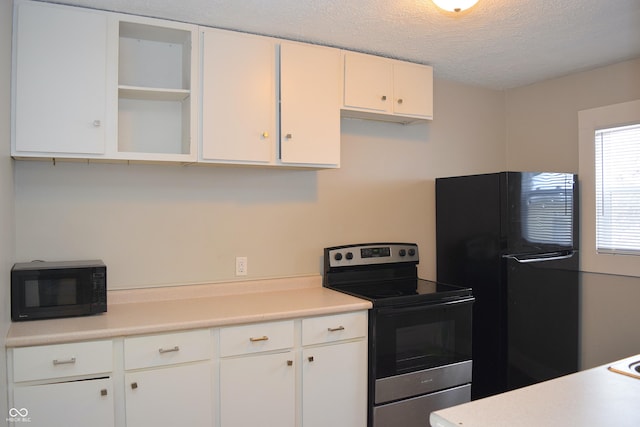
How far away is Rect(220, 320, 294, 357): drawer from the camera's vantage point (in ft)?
7.27

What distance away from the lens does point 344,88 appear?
9.20 ft

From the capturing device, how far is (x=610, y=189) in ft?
10.3

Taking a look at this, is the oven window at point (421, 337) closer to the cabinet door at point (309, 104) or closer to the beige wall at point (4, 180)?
the cabinet door at point (309, 104)

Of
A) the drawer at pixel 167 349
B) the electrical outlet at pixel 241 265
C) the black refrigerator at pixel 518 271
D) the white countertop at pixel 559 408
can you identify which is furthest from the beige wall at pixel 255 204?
the white countertop at pixel 559 408

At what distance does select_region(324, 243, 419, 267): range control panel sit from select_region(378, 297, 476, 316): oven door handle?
0.54 metres

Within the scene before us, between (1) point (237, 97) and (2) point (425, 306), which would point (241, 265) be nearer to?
(1) point (237, 97)

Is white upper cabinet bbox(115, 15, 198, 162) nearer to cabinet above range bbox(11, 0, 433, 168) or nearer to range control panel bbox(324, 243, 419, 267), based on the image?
cabinet above range bbox(11, 0, 433, 168)

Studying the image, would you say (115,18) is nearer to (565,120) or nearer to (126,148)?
(126,148)

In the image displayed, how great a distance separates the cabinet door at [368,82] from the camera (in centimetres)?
282

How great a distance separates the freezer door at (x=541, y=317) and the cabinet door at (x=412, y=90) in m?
1.10

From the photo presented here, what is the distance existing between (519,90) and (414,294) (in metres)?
2.08

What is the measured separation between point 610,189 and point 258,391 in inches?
103

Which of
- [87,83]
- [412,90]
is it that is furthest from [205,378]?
[412,90]

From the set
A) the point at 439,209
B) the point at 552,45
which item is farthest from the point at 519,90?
the point at 439,209
